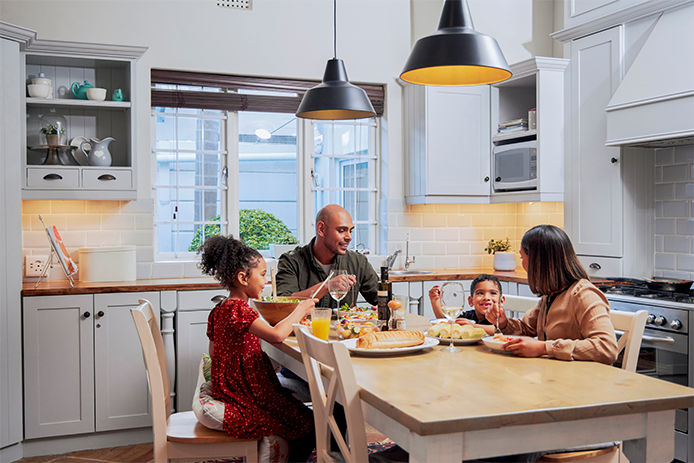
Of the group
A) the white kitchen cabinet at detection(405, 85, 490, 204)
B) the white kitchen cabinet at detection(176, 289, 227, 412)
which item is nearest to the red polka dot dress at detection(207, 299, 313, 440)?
the white kitchen cabinet at detection(176, 289, 227, 412)

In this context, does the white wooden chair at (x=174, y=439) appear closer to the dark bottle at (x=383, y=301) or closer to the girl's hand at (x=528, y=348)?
the dark bottle at (x=383, y=301)

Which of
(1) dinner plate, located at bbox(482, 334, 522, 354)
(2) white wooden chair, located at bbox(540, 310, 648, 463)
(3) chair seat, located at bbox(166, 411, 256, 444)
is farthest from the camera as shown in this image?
(3) chair seat, located at bbox(166, 411, 256, 444)

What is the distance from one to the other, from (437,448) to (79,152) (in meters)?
3.52

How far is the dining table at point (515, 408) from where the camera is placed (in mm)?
1521

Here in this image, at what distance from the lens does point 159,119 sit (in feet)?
15.4

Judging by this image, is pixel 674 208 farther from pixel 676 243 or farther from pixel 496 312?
pixel 496 312

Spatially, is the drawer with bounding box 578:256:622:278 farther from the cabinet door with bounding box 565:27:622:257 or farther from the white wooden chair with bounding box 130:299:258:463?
the white wooden chair with bounding box 130:299:258:463

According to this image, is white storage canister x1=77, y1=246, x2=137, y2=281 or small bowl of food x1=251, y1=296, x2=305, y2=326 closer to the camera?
small bowl of food x1=251, y1=296, x2=305, y2=326

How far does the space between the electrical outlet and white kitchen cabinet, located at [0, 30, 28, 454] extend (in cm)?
51

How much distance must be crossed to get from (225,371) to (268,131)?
9.25 ft

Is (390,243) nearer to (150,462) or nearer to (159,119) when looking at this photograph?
(159,119)

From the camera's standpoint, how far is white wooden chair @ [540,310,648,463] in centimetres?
199

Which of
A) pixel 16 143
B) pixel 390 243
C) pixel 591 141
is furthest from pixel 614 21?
pixel 16 143

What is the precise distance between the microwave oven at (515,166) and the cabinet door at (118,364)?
8.26 ft
